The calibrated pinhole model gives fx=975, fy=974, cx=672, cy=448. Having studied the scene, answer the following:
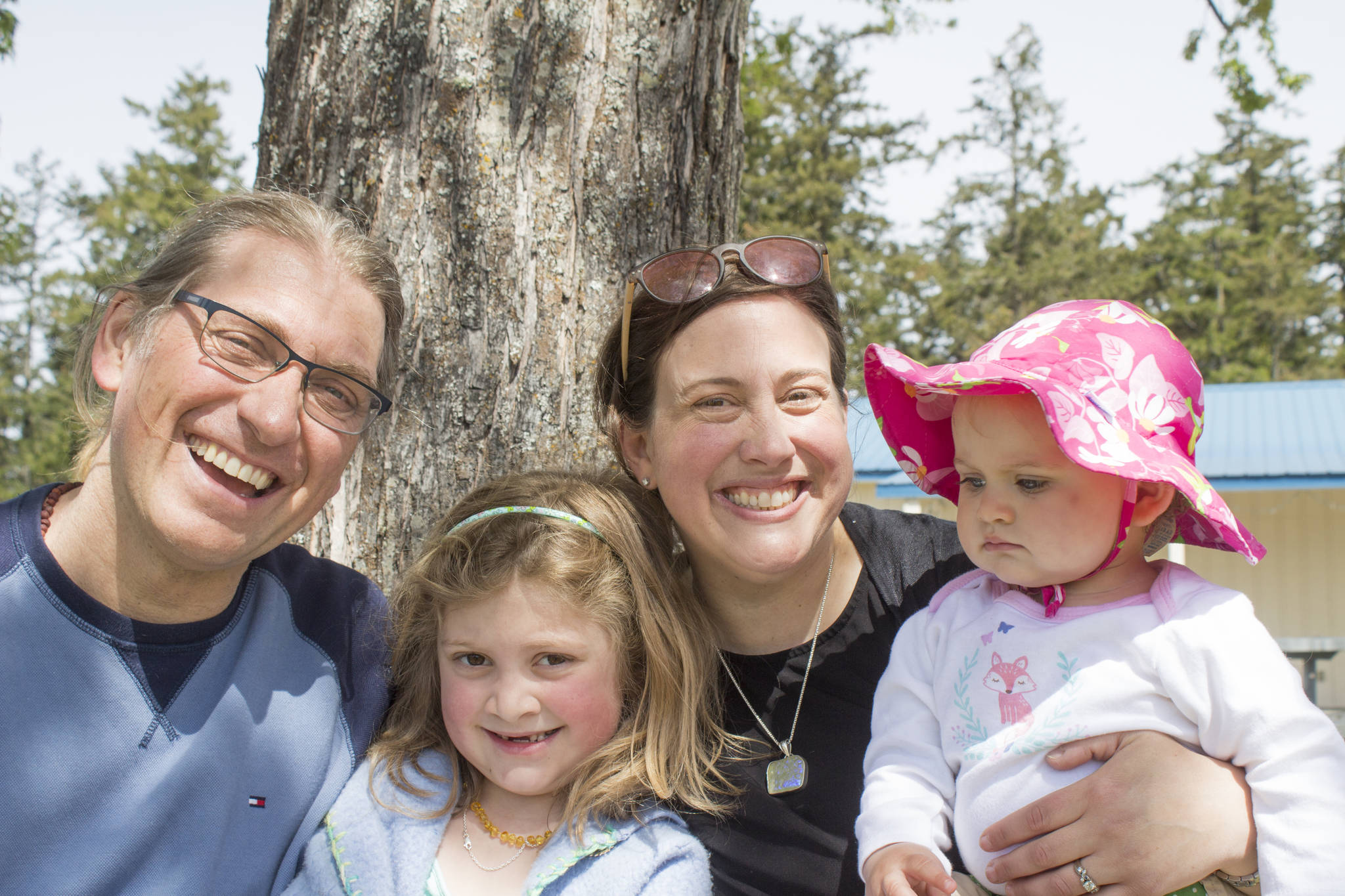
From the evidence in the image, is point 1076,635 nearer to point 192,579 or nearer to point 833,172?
point 192,579

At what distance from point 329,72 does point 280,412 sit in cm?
120

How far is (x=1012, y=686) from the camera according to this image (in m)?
2.02

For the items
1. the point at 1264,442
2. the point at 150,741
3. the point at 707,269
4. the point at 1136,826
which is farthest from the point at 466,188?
the point at 1264,442

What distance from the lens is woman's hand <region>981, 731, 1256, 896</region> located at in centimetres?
178

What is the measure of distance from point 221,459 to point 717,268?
4.03 ft

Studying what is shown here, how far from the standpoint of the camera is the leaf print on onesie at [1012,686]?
1986mm

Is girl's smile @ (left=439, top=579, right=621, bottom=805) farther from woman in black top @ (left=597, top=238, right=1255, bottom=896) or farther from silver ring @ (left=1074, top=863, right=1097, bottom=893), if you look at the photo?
silver ring @ (left=1074, top=863, right=1097, bottom=893)

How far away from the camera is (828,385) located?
8.05 feet

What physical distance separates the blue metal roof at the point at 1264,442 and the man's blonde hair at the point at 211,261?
9376mm

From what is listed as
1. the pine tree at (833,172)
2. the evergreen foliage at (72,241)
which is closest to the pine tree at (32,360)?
the evergreen foliage at (72,241)

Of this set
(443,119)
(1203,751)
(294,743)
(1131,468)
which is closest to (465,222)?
(443,119)

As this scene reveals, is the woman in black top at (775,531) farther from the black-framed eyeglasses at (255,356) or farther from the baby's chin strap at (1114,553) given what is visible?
the black-framed eyeglasses at (255,356)

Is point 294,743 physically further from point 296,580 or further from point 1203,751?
point 1203,751

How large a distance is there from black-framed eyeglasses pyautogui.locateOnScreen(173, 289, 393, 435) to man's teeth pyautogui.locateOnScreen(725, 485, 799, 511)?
932mm
